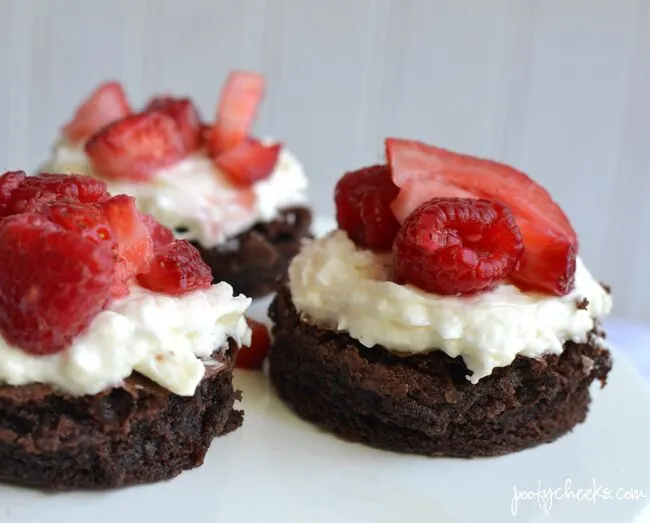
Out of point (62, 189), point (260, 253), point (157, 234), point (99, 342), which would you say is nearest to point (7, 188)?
point (62, 189)

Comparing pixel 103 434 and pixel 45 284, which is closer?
pixel 45 284

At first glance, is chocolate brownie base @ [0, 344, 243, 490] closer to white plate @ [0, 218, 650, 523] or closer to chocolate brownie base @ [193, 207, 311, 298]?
white plate @ [0, 218, 650, 523]

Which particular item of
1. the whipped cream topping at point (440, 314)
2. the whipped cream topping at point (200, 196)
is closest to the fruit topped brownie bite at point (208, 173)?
the whipped cream topping at point (200, 196)

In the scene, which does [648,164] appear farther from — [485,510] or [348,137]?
[485,510]

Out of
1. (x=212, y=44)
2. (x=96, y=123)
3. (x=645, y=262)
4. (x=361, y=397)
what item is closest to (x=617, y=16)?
(x=645, y=262)

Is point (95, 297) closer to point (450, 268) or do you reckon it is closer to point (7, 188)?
point (7, 188)

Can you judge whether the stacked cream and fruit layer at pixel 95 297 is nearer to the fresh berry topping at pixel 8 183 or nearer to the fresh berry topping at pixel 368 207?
the fresh berry topping at pixel 8 183

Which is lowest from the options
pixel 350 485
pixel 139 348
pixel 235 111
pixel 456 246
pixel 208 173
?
pixel 350 485

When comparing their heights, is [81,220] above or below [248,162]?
above
